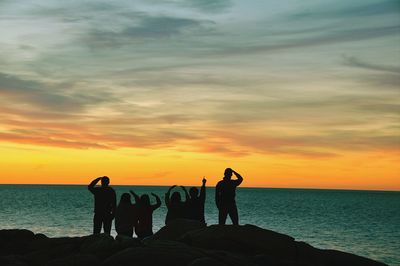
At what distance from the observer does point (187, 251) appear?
1516cm

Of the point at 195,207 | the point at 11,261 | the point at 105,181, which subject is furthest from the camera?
the point at 195,207

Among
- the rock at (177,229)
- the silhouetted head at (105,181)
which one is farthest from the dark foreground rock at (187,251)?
the silhouetted head at (105,181)

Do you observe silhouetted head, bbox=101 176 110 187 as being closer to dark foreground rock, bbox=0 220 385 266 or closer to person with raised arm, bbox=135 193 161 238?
person with raised arm, bbox=135 193 161 238

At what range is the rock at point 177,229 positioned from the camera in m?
19.2

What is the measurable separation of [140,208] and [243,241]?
4.56 meters

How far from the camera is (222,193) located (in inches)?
832

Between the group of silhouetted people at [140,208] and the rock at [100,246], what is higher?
the group of silhouetted people at [140,208]

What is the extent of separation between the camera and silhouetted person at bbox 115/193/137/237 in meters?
20.2

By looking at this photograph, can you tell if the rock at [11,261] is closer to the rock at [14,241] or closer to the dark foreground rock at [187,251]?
the dark foreground rock at [187,251]

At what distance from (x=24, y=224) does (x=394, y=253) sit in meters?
37.4

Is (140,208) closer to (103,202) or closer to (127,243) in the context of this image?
(103,202)

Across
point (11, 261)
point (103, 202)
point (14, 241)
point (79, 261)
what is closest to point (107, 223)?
point (103, 202)

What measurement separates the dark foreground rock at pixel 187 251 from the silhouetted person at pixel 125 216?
1.39 metres

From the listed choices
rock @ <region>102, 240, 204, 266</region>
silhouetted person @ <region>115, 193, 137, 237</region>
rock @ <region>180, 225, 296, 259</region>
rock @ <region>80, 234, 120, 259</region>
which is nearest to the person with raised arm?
silhouetted person @ <region>115, 193, 137, 237</region>
